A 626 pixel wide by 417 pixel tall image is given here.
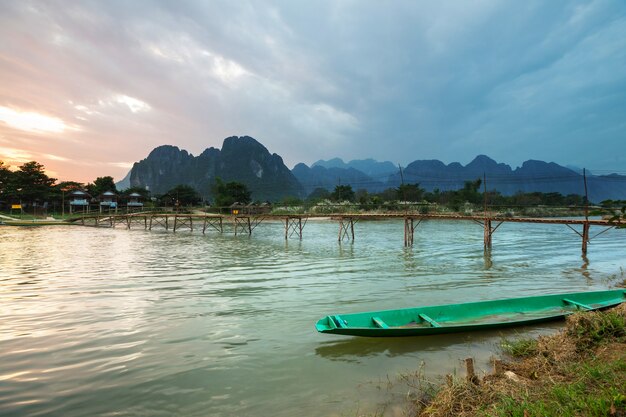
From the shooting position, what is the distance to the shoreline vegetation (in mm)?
2891

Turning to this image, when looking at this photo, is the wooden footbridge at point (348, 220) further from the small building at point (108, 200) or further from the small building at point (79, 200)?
the small building at point (79, 200)

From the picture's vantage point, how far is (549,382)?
3596 millimetres

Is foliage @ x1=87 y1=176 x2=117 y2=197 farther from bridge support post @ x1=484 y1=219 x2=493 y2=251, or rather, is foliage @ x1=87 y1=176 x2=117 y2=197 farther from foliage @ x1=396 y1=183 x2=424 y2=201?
bridge support post @ x1=484 y1=219 x2=493 y2=251

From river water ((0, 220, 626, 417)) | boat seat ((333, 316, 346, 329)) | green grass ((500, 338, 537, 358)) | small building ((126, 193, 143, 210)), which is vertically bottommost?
river water ((0, 220, 626, 417))

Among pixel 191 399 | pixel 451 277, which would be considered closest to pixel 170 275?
pixel 191 399

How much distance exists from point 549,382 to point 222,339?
497cm

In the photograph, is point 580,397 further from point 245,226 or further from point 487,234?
point 245,226

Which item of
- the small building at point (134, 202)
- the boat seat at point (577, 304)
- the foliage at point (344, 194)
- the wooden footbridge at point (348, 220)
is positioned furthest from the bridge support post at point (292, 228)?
the small building at point (134, 202)

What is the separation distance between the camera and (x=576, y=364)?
3953mm

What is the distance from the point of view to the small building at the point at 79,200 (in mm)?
60469

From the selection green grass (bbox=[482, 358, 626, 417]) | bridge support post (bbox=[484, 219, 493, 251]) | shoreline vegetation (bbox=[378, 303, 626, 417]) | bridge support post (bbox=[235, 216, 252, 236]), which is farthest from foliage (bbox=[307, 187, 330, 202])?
green grass (bbox=[482, 358, 626, 417])

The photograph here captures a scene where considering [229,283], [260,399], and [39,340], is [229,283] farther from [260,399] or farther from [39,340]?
[260,399]

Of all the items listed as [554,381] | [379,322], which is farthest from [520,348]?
[379,322]

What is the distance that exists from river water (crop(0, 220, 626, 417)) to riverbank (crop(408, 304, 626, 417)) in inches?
25.7
